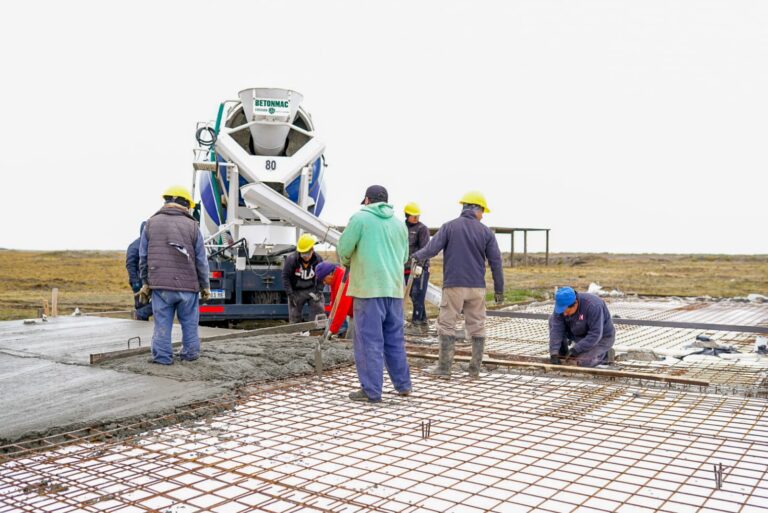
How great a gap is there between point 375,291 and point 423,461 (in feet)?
4.91

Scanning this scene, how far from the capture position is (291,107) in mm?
8250

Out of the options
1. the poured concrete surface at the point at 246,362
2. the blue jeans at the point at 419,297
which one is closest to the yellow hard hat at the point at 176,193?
the poured concrete surface at the point at 246,362

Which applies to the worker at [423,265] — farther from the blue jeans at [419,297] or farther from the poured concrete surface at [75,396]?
the poured concrete surface at [75,396]

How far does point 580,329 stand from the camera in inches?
229

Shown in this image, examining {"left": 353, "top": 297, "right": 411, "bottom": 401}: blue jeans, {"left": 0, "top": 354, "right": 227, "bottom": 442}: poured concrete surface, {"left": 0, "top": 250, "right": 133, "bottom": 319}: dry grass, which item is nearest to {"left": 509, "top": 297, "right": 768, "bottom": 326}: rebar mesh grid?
{"left": 353, "top": 297, "right": 411, "bottom": 401}: blue jeans

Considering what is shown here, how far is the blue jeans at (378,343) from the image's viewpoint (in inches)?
177

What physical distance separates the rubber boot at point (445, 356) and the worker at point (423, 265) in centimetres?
263

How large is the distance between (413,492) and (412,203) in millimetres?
5594

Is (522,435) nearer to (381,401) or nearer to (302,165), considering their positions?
(381,401)

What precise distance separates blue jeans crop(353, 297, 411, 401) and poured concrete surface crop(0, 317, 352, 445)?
3.05 feet

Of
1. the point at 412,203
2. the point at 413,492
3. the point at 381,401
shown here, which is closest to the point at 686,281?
the point at 412,203

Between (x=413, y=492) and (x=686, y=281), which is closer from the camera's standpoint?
(x=413, y=492)

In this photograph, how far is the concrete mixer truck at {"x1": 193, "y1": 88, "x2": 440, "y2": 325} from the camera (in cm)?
808

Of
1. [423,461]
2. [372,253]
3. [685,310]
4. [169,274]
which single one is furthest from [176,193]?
[685,310]
